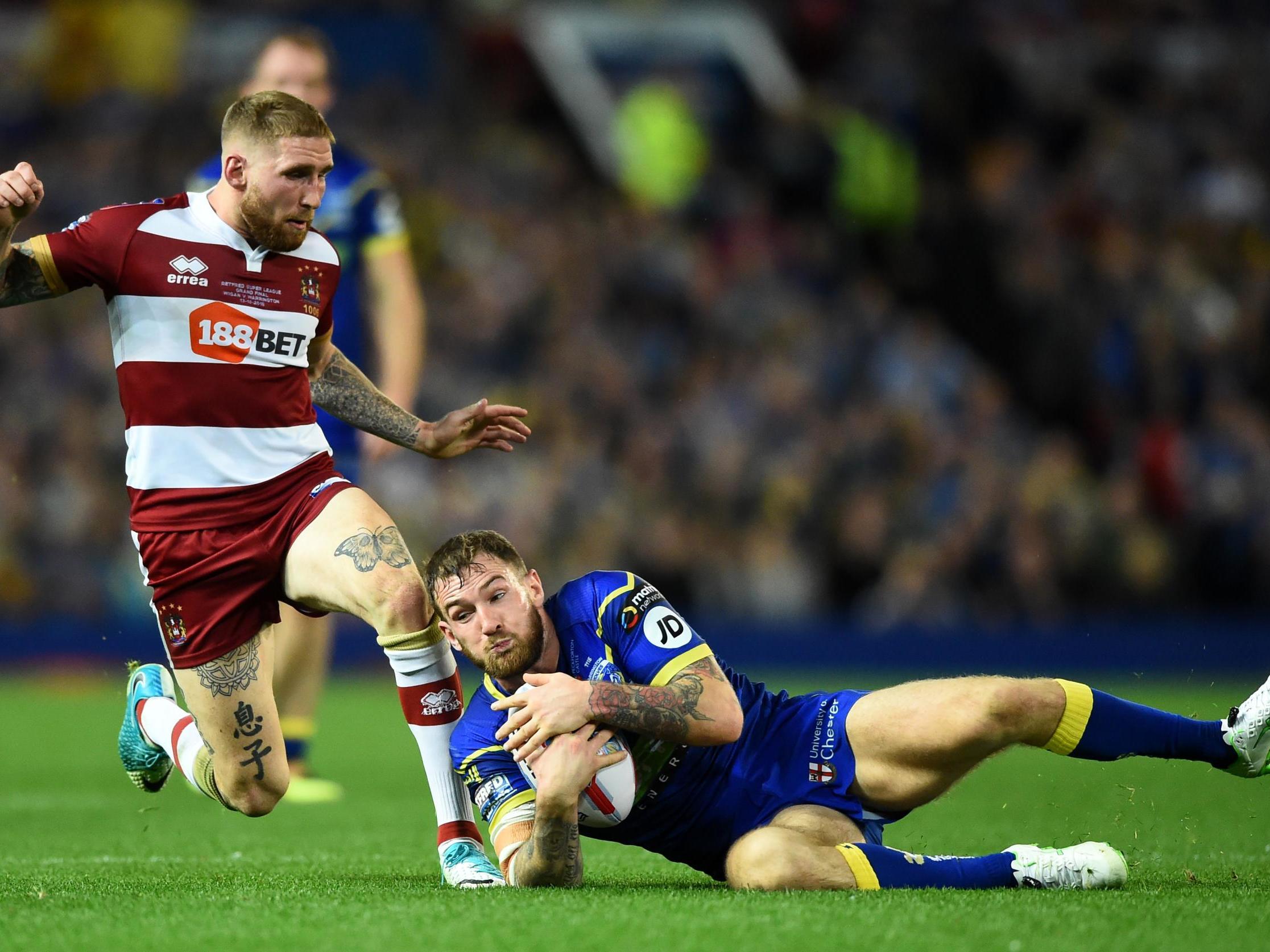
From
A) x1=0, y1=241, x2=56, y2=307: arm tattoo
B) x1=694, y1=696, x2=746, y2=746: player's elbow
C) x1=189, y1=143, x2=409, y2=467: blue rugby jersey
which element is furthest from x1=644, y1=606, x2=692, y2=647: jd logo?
x1=189, y1=143, x2=409, y2=467: blue rugby jersey

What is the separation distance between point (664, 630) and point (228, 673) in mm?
1447

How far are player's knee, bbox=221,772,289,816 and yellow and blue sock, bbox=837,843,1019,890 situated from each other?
1.84m

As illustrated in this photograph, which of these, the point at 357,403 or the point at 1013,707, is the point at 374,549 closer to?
the point at 357,403

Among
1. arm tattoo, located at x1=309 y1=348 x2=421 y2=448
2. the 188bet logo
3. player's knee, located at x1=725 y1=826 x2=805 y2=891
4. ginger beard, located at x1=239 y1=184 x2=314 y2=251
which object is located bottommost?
player's knee, located at x1=725 y1=826 x2=805 y2=891

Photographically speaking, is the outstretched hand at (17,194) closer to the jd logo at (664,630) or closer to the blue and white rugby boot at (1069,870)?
the jd logo at (664,630)

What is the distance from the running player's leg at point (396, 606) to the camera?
4.76 m

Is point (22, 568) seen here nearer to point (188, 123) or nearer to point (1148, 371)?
point (188, 123)

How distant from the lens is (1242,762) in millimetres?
4781

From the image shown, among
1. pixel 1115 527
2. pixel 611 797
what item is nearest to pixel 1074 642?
pixel 1115 527

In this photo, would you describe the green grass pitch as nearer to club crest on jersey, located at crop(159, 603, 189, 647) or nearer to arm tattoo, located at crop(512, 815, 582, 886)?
arm tattoo, located at crop(512, 815, 582, 886)

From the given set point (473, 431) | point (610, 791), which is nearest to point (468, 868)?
point (610, 791)

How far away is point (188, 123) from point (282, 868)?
1178 cm

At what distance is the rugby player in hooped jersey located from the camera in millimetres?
4820

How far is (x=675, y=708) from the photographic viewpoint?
4375 millimetres
